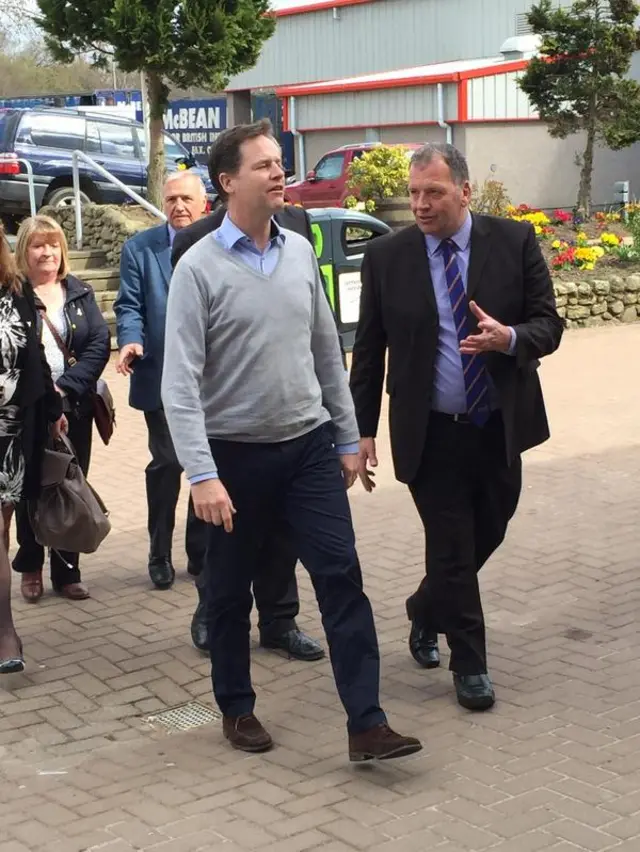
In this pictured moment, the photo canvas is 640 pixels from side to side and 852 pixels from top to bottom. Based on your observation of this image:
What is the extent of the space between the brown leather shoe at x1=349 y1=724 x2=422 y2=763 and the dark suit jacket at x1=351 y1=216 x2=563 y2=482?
99cm

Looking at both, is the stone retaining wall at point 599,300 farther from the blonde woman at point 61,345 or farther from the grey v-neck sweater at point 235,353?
the grey v-neck sweater at point 235,353

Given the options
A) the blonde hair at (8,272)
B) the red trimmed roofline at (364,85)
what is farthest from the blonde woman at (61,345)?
the red trimmed roofline at (364,85)

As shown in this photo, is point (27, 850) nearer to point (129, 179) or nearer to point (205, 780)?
point (205, 780)

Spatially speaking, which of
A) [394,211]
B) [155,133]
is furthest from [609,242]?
[155,133]

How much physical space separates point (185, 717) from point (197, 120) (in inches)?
1458

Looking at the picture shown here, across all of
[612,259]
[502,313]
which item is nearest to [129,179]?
[612,259]

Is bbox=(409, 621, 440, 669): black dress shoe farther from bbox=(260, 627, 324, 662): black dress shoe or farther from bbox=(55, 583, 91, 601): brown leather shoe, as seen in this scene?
bbox=(55, 583, 91, 601): brown leather shoe

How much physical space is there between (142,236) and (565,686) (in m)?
2.78

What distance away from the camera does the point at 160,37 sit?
15688mm

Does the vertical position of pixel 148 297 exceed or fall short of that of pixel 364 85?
it falls short

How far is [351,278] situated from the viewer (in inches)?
516

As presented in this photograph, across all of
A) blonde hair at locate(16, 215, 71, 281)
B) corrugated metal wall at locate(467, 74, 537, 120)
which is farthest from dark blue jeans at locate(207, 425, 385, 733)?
corrugated metal wall at locate(467, 74, 537, 120)

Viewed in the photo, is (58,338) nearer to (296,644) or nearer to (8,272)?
(8,272)

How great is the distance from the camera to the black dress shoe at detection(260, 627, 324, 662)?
5547 mm
